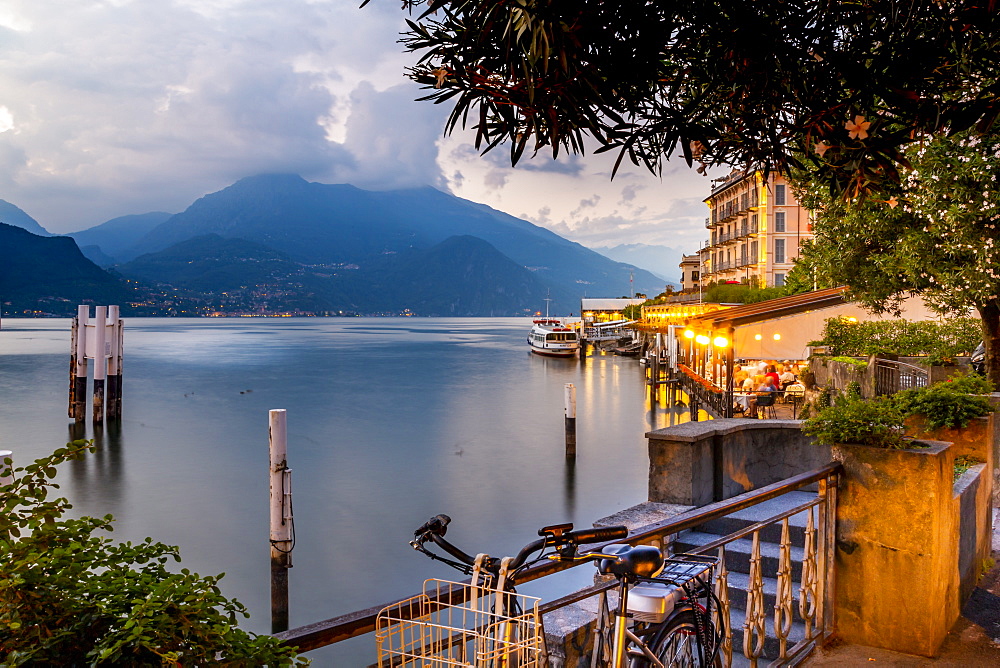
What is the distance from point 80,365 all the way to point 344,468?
1320 centimetres

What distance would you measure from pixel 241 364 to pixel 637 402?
46.2 metres

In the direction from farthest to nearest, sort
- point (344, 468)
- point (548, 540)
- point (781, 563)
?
point (344, 468) → point (781, 563) → point (548, 540)

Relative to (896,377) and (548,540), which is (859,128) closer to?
(548,540)

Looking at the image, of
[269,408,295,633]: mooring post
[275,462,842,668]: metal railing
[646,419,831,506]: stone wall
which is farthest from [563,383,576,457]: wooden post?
[275,462,842,668]: metal railing

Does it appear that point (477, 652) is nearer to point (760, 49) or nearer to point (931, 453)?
point (760, 49)

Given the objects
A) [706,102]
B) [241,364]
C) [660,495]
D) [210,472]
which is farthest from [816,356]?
[241,364]

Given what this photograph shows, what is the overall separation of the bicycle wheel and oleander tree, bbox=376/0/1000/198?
6.48ft

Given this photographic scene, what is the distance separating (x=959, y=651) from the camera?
4598 millimetres

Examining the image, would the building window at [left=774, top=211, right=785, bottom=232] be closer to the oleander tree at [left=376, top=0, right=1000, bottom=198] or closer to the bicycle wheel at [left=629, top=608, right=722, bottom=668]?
the oleander tree at [left=376, top=0, right=1000, bottom=198]

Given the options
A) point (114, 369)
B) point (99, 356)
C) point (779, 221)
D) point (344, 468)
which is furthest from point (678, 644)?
point (779, 221)

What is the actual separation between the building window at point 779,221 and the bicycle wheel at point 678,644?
203 feet

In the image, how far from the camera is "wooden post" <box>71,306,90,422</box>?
29.9m

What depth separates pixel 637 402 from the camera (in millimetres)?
42406

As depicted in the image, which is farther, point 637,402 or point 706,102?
point 637,402
